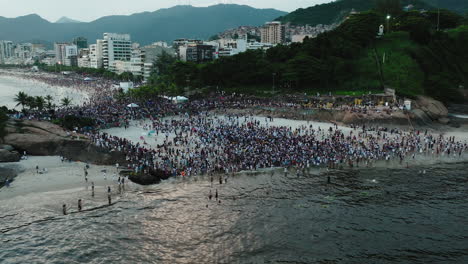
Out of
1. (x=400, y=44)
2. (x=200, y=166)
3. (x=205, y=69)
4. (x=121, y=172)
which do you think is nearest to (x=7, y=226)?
(x=121, y=172)

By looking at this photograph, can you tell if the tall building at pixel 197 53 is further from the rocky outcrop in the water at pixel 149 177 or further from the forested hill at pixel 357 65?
the rocky outcrop in the water at pixel 149 177

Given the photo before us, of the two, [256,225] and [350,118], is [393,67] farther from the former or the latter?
[256,225]

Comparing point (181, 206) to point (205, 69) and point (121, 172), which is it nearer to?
point (121, 172)

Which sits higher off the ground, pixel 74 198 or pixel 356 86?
pixel 356 86

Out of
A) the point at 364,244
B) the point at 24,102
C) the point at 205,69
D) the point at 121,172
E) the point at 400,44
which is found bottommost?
the point at 364,244

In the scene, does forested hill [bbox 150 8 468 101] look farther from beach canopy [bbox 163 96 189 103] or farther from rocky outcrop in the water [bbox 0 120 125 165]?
rocky outcrop in the water [bbox 0 120 125 165]

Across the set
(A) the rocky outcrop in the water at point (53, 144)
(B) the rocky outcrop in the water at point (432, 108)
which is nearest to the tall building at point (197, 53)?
(B) the rocky outcrop in the water at point (432, 108)
